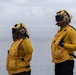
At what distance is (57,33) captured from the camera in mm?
10477

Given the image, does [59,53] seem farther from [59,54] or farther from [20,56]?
[20,56]

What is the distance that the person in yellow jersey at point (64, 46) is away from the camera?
33.3 ft

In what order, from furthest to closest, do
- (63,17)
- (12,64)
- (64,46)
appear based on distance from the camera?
(12,64)
(63,17)
(64,46)

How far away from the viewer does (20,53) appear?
1060 cm

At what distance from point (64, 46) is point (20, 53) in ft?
3.79

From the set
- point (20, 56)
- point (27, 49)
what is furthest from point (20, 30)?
point (20, 56)

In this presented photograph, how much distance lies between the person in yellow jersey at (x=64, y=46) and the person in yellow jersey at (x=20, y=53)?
652mm

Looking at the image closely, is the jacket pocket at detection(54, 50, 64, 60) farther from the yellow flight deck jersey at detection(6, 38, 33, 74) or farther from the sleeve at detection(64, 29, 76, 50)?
the yellow flight deck jersey at detection(6, 38, 33, 74)

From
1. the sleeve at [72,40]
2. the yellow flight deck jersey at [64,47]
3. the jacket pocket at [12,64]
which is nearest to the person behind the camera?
the sleeve at [72,40]

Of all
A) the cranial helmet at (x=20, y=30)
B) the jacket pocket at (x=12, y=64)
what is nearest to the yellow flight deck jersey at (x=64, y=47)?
the cranial helmet at (x=20, y=30)

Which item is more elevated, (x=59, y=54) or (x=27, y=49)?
(x=27, y=49)

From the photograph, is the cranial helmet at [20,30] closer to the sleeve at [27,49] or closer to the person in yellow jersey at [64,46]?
the sleeve at [27,49]

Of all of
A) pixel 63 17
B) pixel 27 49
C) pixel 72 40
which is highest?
pixel 63 17

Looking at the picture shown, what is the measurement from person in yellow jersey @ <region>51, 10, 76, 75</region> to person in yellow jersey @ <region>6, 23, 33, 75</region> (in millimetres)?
652
